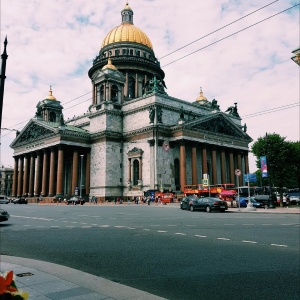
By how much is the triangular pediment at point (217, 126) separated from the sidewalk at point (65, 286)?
50.5m

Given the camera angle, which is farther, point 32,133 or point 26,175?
point 26,175

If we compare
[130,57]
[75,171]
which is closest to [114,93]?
[130,57]

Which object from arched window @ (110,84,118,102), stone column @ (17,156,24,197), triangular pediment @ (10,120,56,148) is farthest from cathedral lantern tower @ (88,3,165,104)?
stone column @ (17,156,24,197)

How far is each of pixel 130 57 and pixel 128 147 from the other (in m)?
23.0

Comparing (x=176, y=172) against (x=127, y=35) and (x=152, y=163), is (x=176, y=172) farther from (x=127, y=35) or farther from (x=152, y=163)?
(x=127, y=35)

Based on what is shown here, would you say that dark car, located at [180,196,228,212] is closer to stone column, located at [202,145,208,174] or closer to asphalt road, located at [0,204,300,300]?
asphalt road, located at [0,204,300,300]

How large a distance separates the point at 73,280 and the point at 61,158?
55.1 meters

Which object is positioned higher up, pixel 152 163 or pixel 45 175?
pixel 152 163

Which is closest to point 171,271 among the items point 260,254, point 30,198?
point 260,254

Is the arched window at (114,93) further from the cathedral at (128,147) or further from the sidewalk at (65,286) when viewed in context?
the sidewalk at (65,286)

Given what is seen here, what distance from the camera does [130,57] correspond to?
73.4 meters

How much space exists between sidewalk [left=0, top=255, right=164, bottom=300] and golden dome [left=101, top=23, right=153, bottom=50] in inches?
2922

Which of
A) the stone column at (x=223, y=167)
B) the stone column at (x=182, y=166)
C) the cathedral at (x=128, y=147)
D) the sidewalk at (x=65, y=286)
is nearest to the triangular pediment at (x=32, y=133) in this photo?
the cathedral at (x=128, y=147)

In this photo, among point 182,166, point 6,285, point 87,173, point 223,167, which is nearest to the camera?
point 6,285
